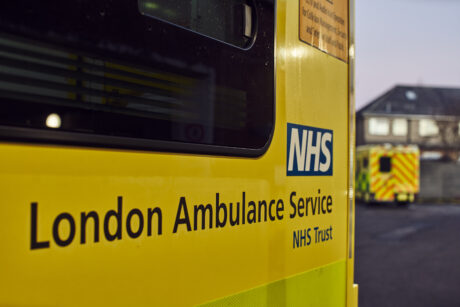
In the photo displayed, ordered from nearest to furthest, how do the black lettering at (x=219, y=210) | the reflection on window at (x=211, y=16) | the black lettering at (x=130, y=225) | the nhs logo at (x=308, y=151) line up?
1. the black lettering at (x=130, y=225)
2. the reflection on window at (x=211, y=16)
3. the black lettering at (x=219, y=210)
4. the nhs logo at (x=308, y=151)

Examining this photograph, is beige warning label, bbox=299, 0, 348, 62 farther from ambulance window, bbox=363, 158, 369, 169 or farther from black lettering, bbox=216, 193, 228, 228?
ambulance window, bbox=363, 158, 369, 169

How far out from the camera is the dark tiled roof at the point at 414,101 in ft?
143

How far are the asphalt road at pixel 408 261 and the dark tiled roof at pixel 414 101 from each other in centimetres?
3068

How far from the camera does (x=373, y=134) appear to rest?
42.9 meters

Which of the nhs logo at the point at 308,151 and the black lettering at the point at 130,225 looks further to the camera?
the nhs logo at the point at 308,151

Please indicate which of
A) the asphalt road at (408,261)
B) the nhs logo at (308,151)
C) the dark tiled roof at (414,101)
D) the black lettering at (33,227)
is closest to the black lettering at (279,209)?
the nhs logo at (308,151)

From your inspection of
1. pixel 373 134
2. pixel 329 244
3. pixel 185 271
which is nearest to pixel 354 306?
pixel 329 244

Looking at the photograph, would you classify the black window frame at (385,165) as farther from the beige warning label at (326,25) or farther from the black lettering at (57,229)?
the black lettering at (57,229)

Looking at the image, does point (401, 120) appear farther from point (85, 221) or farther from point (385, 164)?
point (85, 221)

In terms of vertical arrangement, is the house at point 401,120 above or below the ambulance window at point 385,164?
above

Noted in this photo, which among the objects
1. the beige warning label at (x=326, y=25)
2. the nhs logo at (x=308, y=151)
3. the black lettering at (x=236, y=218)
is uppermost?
the beige warning label at (x=326, y=25)

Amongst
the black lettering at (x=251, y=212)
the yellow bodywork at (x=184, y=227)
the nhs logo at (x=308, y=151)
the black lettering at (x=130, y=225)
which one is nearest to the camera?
the yellow bodywork at (x=184, y=227)

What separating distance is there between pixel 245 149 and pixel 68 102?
29.1 inches

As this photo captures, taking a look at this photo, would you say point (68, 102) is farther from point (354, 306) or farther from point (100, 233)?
point (354, 306)
